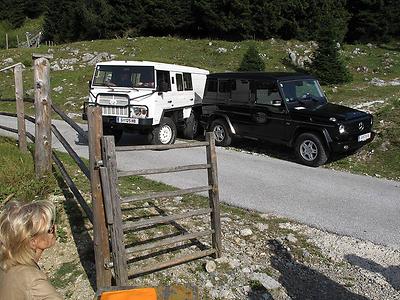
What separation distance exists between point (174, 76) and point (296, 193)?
5.96 meters

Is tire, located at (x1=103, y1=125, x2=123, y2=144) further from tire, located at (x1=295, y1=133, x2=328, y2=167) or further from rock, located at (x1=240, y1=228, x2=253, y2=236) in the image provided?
rock, located at (x1=240, y1=228, x2=253, y2=236)

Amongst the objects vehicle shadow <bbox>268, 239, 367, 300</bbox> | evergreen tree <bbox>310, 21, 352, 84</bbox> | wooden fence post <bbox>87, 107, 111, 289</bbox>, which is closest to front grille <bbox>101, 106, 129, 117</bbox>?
vehicle shadow <bbox>268, 239, 367, 300</bbox>

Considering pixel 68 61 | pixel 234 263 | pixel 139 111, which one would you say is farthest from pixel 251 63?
pixel 234 263

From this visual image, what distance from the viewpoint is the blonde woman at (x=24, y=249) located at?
231 centimetres

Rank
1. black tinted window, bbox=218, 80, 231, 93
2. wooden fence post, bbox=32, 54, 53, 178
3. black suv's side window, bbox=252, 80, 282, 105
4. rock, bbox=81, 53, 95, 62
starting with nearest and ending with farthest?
wooden fence post, bbox=32, 54, 53, 178 < black suv's side window, bbox=252, 80, 282, 105 < black tinted window, bbox=218, 80, 231, 93 < rock, bbox=81, 53, 95, 62

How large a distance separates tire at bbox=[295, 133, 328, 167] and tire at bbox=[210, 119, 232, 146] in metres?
2.32

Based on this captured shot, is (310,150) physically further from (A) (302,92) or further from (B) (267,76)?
(B) (267,76)

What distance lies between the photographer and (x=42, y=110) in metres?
6.78

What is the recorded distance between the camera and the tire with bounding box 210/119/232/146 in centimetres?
1240

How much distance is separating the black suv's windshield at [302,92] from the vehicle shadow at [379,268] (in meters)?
5.83

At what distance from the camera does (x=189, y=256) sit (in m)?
4.98

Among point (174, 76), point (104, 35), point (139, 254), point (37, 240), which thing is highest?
point (104, 35)

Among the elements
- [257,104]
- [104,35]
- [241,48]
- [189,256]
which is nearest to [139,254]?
[189,256]

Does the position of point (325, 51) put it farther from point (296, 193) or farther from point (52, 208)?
point (52, 208)
